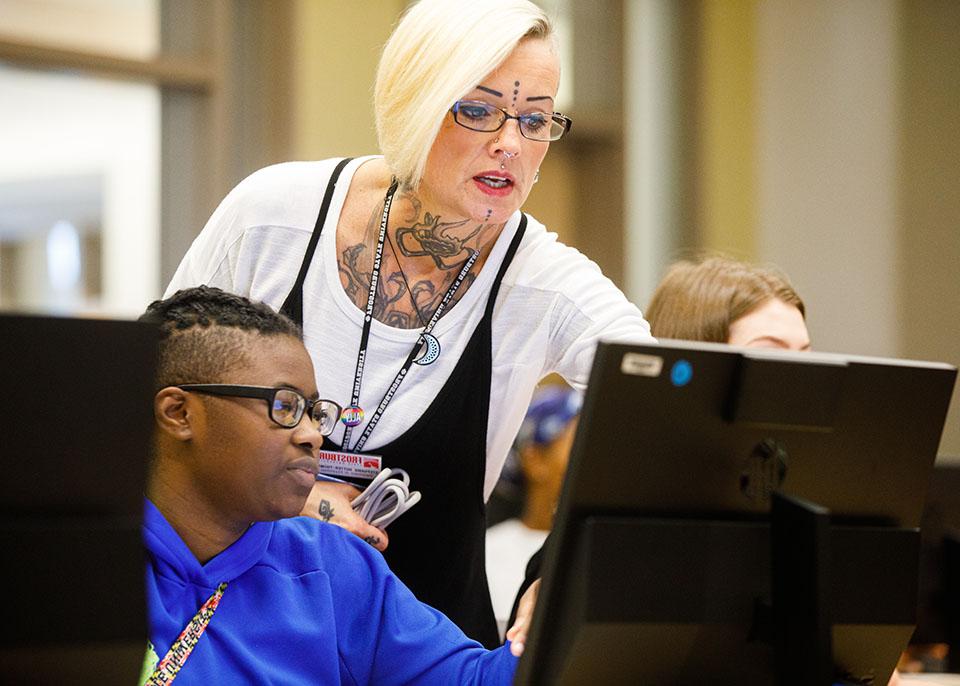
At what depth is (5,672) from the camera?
2.73 ft

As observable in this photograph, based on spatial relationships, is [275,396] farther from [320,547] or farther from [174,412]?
[320,547]

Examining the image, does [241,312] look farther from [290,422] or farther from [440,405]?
[440,405]

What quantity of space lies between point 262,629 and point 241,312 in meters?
0.38

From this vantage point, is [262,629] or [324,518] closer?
[262,629]

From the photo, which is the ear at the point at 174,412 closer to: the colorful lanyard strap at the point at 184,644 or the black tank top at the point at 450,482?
the colorful lanyard strap at the point at 184,644

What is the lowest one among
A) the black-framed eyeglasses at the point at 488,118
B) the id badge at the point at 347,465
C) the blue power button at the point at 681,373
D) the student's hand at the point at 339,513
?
the student's hand at the point at 339,513

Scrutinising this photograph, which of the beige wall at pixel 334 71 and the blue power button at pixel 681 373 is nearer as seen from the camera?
the blue power button at pixel 681 373

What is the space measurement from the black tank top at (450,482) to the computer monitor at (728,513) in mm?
744

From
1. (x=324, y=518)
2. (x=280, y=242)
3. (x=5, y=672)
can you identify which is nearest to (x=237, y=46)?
(x=280, y=242)

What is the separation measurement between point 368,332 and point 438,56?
0.44 meters

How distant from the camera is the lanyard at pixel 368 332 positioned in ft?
5.81

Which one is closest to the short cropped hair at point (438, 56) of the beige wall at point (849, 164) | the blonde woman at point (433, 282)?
the blonde woman at point (433, 282)

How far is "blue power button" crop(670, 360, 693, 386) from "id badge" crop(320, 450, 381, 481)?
82 cm

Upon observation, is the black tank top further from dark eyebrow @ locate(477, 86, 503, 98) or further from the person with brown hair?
the person with brown hair
